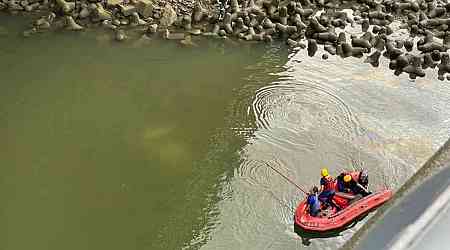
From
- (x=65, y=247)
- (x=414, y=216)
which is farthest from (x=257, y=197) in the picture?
(x=414, y=216)

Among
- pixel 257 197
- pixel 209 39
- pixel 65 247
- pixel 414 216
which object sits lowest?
pixel 65 247

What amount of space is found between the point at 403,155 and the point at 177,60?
6.00 meters

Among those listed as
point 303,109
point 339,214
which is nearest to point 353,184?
point 339,214

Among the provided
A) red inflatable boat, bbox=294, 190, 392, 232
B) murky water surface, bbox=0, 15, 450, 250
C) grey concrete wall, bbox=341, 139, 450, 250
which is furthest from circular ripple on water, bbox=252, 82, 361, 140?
grey concrete wall, bbox=341, 139, 450, 250

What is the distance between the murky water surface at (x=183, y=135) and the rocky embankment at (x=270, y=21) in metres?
0.36

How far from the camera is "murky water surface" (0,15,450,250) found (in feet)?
32.9

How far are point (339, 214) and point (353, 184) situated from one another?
634 millimetres

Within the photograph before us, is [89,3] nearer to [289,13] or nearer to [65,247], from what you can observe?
[289,13]

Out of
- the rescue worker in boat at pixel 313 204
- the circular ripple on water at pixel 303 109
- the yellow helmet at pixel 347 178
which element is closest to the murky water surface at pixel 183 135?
the circular ripple on water at pixel 303 109

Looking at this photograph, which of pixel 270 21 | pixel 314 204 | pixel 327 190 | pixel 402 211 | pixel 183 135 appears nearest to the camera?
pixel 402 211

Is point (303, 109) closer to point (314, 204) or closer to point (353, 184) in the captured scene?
point (353, 184)

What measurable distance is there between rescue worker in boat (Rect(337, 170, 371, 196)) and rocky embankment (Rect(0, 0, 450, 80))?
16.9 ft

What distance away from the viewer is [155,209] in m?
10.4

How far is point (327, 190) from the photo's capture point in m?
9.84
